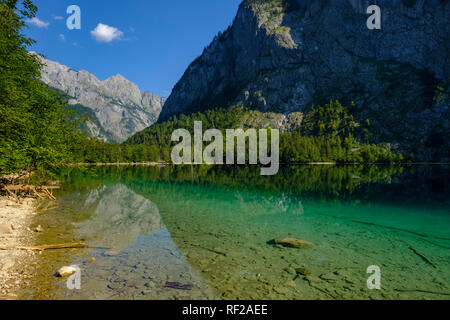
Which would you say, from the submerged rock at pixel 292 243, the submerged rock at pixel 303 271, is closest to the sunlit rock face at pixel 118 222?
the submerged rock at pixel 292 243

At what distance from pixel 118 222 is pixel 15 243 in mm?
8414

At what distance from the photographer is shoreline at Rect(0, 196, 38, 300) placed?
9656mm

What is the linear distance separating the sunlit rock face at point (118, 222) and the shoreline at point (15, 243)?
Answer: 3.51 metres

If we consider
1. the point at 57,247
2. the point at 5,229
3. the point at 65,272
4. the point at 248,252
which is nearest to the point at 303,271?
the point at 248,252

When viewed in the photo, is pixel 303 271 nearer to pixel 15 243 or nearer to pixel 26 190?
pixel 15 243

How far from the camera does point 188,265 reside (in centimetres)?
1306

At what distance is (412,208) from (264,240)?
73.6ft

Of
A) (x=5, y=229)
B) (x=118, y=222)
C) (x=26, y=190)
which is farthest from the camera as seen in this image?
(x=26, y=190)

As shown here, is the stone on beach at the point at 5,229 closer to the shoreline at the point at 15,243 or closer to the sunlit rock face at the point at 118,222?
the shoreline at the point at 15,243

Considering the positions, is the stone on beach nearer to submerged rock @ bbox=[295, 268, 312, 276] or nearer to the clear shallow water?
the clear shallow water

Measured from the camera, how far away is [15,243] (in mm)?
14227

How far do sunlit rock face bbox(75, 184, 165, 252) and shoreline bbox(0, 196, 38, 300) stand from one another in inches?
138
